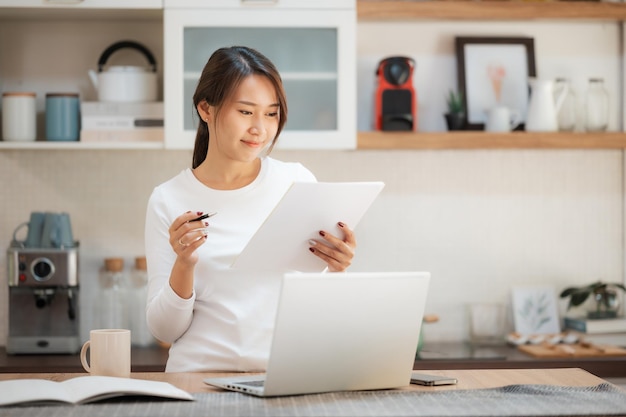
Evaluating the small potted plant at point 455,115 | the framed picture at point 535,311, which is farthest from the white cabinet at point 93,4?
the framed picture at point 535,311

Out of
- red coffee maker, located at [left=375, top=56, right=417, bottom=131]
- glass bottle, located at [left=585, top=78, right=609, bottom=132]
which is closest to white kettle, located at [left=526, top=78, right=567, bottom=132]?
glass bottle, located at [left=585, top=78, right=609, bottom=132]

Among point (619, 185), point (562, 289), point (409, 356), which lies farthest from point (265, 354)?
point (619, 185)

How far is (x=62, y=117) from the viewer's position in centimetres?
302

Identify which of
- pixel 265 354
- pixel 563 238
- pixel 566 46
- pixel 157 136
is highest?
pixel 566 46

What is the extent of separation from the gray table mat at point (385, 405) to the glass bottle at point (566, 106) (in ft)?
5.93

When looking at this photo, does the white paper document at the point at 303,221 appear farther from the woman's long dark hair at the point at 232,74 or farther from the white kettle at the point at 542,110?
the white kettle at the point at 542,110

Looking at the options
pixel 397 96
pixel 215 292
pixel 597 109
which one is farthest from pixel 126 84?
pixel 597 109

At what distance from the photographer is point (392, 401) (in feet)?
4.77

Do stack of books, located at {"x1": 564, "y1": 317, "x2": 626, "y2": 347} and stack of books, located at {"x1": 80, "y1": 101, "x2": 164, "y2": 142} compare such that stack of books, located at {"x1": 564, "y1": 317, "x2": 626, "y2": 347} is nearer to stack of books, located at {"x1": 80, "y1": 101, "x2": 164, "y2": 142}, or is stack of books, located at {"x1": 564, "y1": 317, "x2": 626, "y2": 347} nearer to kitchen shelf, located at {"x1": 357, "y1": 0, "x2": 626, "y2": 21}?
kitchen shelf, located at {"x1": 357, "y1": 0, "x2": 626, "y2": 21}

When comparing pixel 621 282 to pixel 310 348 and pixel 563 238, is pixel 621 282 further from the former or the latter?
pixel 310 348

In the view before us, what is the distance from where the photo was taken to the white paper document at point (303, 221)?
1.63 m

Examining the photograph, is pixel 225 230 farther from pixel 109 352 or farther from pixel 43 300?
pixel 43 300

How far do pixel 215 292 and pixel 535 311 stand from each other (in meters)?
1.68

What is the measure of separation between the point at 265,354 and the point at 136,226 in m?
1.43
